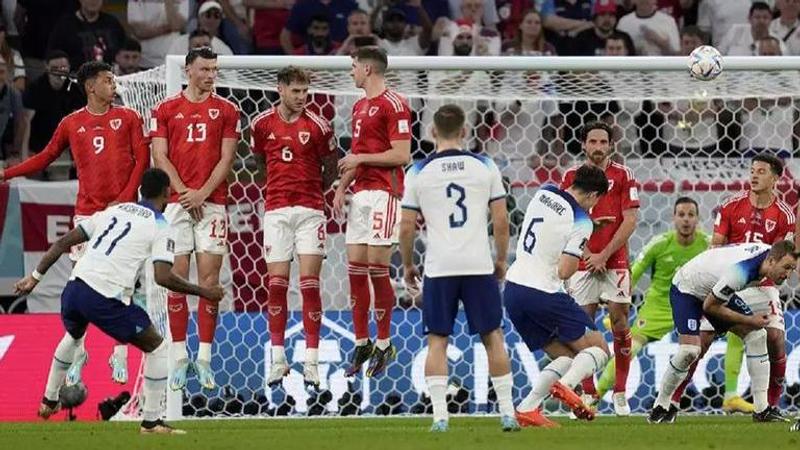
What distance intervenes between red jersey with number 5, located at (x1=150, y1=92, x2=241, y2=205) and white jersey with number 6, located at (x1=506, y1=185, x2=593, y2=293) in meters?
3.01

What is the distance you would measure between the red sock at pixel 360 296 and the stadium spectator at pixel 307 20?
20.6 feet

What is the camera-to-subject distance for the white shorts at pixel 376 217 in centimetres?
1399

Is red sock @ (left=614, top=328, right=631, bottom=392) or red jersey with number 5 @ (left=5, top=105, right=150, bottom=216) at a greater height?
red jersey with number 5 @ (left=5, top=105, right=150, bottom=216)

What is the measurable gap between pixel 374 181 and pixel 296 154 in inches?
27.8

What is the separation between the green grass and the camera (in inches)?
428

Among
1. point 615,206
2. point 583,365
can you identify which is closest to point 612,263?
point 615,206

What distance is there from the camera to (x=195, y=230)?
1438cm

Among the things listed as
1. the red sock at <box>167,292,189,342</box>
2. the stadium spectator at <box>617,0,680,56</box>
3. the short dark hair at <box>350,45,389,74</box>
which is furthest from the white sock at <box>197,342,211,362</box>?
the stadium spectator at <box>617,0,680,56</box>

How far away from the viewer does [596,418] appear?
14.5m

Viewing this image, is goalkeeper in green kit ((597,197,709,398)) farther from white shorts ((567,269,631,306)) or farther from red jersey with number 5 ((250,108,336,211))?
red jersey with number 5 ((250,108,336,211))

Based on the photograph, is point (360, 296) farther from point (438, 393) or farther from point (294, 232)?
point (438, 393)

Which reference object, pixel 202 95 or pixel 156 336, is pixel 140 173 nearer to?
pixel 202 95

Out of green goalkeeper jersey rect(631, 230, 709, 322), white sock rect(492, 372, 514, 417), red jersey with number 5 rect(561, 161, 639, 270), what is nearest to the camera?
white sock rect(492, 372, 514, 417)

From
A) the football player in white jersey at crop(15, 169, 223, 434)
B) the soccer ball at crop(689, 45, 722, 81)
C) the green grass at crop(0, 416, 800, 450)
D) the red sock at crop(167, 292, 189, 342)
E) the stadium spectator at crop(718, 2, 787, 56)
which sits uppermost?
the stadium spectator at crop(718, 2, 787, 56)
